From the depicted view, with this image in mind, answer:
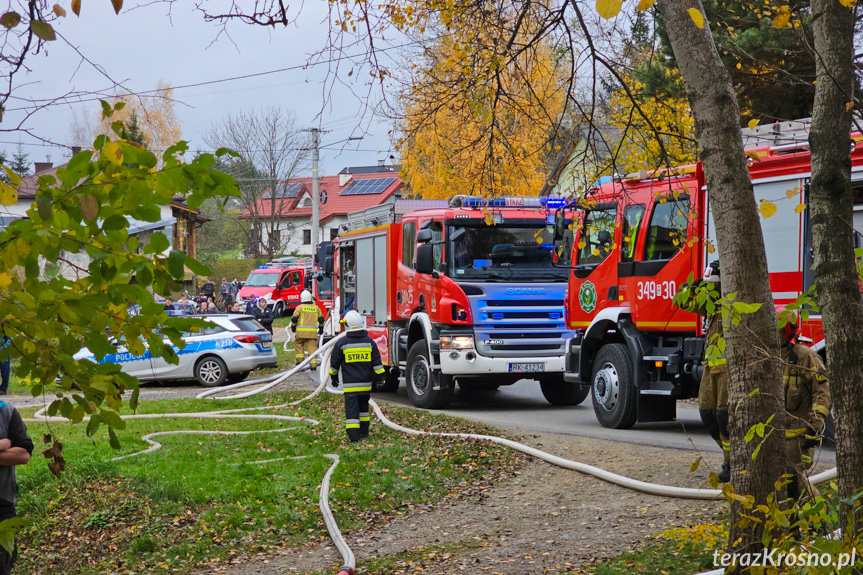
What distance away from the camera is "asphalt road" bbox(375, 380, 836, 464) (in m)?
9.47

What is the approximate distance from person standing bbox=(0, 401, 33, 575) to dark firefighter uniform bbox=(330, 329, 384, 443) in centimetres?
537

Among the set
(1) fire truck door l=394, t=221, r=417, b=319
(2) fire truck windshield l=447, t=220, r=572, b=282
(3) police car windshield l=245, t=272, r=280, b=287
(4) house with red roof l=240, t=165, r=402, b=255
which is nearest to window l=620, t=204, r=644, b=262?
(2) fire truck windshield l=447, t=220, r=572, b=282

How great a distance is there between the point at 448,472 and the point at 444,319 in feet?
13.9

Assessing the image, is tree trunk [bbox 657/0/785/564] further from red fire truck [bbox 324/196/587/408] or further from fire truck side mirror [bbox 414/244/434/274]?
fire truck side mirror [bbox 414/244/434/274]

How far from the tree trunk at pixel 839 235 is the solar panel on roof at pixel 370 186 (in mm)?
56521

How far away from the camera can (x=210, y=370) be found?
1795 centimetres

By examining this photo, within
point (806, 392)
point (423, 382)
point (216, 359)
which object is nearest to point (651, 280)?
point (806, 392)

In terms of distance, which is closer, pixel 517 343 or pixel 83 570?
pixel 83 570

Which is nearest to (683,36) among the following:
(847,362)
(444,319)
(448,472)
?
(847,362)

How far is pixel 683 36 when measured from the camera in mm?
4359

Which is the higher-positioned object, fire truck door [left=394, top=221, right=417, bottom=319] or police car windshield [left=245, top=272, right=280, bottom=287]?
police car windshield [left=245, top=272, right=280, bottom=287]

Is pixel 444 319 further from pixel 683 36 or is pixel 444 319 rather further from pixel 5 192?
pixel 5 192

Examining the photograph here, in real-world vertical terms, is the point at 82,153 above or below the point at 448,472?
above

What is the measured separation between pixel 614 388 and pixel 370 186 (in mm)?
53668
